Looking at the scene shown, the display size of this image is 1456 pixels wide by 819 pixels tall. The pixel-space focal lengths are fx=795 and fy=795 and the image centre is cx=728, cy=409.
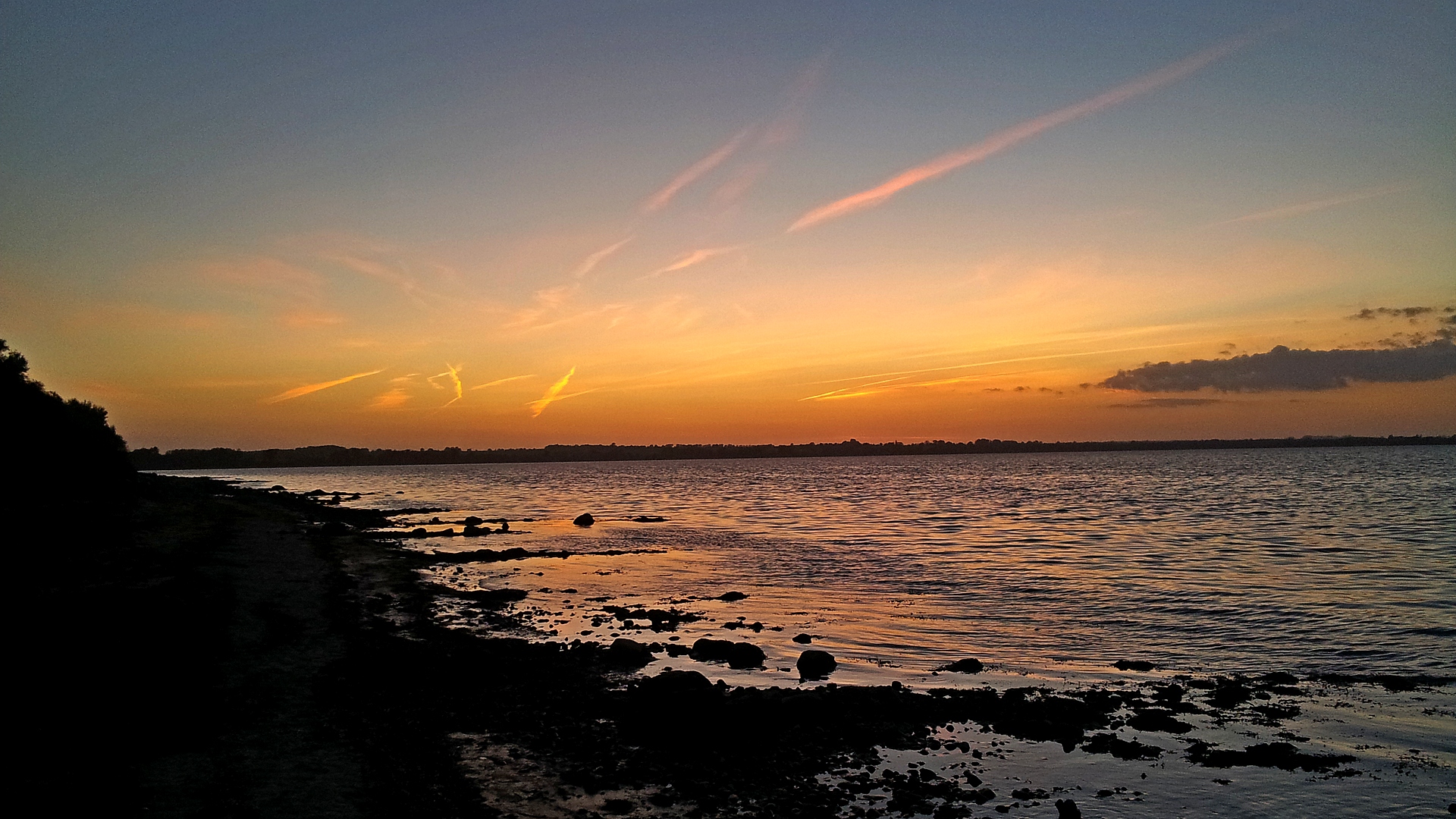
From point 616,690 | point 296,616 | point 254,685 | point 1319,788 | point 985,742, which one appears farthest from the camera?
point 296,616

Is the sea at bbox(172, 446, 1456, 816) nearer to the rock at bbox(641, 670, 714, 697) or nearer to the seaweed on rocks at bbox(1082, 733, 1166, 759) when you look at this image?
the seaweed on rocks at bbox(1082, 733, 1166, 759)

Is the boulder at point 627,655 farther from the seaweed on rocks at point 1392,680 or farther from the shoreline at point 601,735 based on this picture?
the seaweed on rocks at point 1392,680

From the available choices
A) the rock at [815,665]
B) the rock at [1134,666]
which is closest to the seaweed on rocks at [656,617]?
the rock at [815,665]

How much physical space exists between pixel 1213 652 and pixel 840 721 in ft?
42.2

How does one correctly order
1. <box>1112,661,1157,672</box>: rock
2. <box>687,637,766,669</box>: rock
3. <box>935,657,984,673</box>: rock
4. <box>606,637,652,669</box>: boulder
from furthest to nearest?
<box>687,637,766,669</box>: rock, <box>606,637,652,669</box>: boulder, <box>1112,661,1157,672</box>: rock, <box>935,657,984,673</box>: rock

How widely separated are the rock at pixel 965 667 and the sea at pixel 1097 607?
0.52 m

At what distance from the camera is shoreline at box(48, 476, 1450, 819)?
11273mm

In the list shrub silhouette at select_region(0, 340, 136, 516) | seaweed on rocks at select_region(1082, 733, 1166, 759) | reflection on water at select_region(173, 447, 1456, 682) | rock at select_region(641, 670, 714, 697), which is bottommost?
reflection on water at select_region(173, 447, 1456, 682)

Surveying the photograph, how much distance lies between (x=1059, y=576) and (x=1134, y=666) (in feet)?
51.0

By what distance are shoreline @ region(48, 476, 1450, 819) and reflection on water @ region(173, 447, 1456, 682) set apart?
375 cm

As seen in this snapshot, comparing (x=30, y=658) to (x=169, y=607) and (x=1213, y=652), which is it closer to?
(x=169, y=607)

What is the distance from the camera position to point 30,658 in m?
16.3

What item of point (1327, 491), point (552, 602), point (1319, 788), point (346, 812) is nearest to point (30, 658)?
point (346, 812)

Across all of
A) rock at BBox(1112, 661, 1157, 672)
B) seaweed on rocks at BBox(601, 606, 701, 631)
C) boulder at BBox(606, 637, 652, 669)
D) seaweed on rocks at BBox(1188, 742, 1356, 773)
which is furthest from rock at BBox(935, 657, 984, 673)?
seaweed on rocks at BBox(601, 606, 701, 631)
